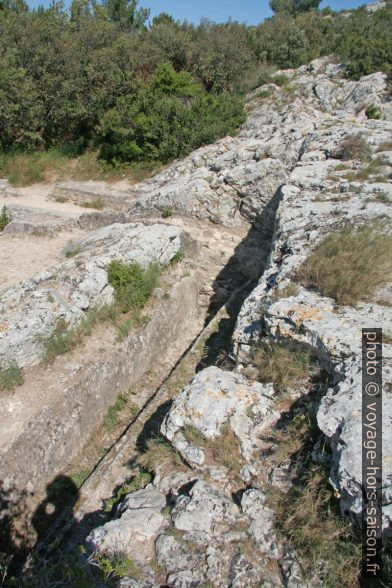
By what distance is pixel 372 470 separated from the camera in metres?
3.19

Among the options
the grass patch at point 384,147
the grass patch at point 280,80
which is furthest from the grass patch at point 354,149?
the grass patch at point 280,80

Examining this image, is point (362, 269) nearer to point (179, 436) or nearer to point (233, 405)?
point (233, 405)

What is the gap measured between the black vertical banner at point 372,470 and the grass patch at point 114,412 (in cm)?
415

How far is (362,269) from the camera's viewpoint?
529 cm

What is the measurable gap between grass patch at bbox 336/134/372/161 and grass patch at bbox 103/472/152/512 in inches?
324

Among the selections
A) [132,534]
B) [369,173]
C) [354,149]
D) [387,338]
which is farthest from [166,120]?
[132,534]

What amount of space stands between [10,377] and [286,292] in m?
4.11

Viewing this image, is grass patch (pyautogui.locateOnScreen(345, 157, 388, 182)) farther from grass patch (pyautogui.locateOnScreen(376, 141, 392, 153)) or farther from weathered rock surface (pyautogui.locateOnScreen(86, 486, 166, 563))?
weathered rock surface (pyautogui.locateOnScreen(86, 486, 166, 563))

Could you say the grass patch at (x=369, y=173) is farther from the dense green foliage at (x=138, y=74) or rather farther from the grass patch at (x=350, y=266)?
the dense green foliage at (x=138, y=74)

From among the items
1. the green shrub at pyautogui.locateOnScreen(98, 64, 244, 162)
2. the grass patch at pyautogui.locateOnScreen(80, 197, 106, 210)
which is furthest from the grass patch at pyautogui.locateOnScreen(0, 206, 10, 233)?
the green shrub at pyautogui.locateOnScreen(98, 64, 244, 162)

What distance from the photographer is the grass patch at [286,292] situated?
17.4 feet

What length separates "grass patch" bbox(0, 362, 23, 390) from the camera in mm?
5750

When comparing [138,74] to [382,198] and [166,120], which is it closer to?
[166,120]

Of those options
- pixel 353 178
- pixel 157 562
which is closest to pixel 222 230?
pixel 353 178
